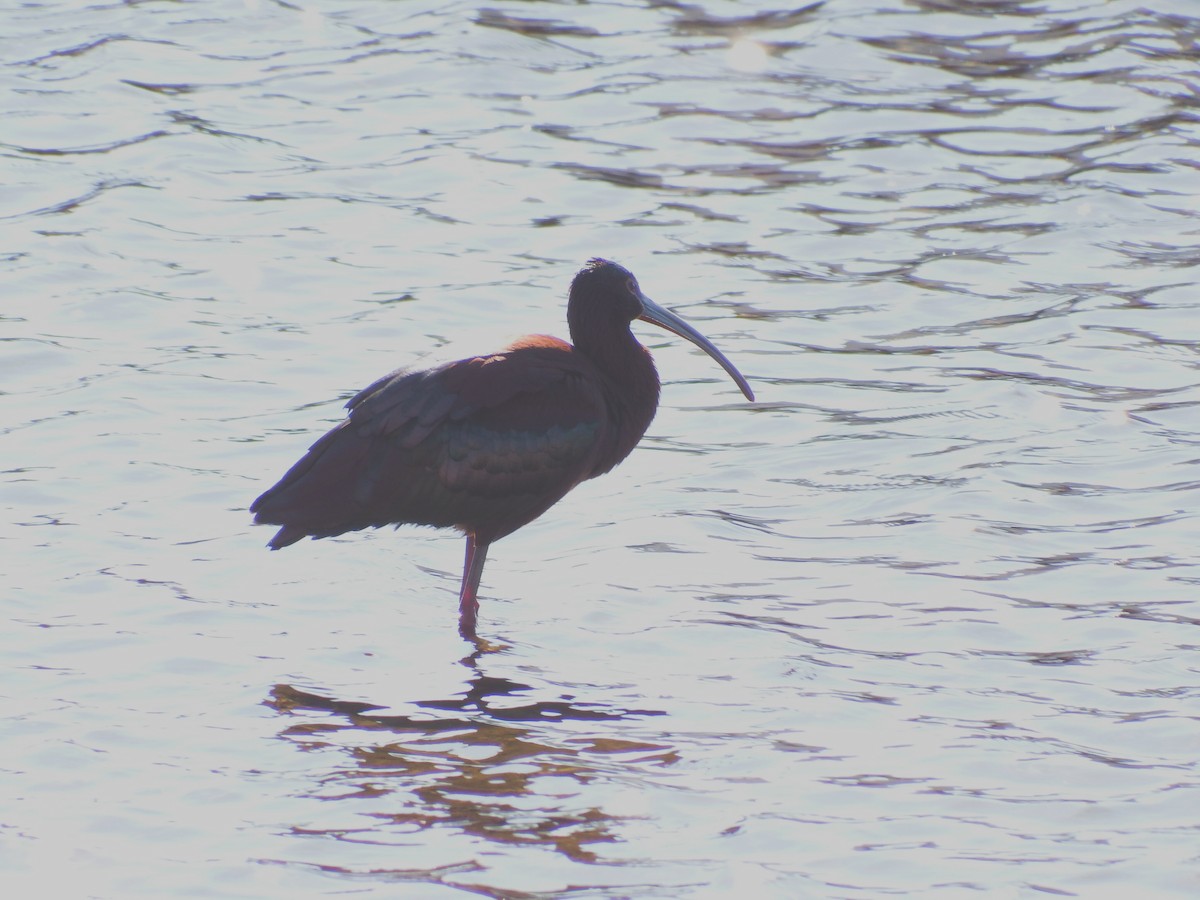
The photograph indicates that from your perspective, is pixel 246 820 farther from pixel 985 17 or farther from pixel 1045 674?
pixel 985 17

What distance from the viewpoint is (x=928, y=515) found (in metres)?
8.86

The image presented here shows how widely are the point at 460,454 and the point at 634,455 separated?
2.28m

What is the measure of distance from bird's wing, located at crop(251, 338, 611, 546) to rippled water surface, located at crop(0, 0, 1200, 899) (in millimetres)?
289

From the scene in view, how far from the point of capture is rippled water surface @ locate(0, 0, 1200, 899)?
243 inches

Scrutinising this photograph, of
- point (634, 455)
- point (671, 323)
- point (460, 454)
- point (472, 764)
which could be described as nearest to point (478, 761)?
point (472, 764)

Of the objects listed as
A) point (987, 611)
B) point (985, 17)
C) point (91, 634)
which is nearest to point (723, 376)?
point (987, 611)

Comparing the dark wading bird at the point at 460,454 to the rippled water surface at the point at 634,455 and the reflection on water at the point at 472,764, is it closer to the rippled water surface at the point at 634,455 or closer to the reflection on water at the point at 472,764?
the rippled water surface at the point at 634,455

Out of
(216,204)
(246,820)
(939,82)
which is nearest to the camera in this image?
(246,820)

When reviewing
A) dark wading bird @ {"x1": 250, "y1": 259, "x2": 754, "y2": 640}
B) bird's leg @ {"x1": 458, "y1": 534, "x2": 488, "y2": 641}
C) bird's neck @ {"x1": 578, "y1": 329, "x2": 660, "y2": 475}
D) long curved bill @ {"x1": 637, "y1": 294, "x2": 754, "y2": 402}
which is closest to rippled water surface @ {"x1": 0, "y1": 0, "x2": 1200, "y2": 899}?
bird's leg @ {"x1": 458, "y1": 534, "x2": 488, "y2": 641}

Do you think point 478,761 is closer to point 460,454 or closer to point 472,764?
point 472,764

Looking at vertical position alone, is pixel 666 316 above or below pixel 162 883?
above

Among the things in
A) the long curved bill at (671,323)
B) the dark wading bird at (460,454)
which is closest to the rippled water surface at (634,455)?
the dark wading bird at (460,454)

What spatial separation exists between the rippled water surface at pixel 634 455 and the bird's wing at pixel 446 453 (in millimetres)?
289

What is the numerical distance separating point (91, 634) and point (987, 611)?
357 centimetres
